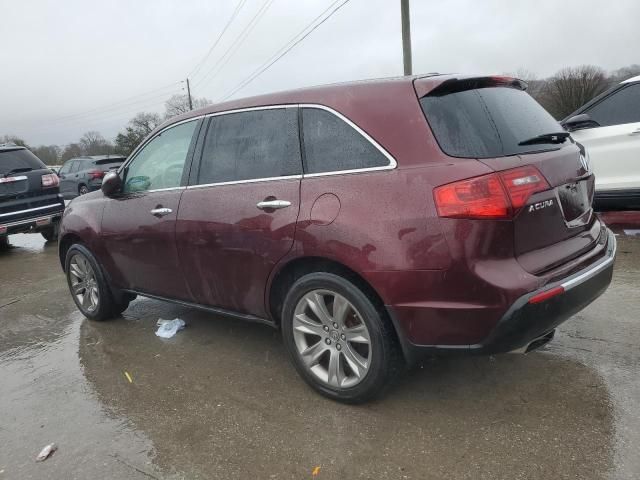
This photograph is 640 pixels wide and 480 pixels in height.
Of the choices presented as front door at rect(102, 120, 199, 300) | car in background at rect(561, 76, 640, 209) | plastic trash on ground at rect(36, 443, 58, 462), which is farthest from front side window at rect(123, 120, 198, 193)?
car in background at rect(561, 76, 640, 209)

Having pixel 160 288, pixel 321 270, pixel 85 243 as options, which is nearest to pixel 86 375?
pixel 160 288

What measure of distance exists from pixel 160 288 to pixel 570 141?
9.76ft

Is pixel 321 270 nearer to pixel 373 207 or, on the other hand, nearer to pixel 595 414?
pixel 373 207

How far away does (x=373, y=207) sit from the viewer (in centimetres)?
259

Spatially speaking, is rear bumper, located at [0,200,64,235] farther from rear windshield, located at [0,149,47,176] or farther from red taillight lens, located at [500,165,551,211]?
red taillight lens, located at [500,165,551,211]

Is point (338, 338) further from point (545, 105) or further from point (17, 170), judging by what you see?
point (545, 105)

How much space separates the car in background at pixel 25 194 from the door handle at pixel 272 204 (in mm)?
7024

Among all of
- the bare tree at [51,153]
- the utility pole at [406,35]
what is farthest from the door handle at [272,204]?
the bare tree at [51,153]

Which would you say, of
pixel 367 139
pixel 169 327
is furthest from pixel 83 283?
pixel 367 139

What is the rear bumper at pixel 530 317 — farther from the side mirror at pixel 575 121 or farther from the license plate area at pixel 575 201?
the side mirror at pixel 575 121

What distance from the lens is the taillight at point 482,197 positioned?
93.7 inches

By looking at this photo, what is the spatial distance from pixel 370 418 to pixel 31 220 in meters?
7.87

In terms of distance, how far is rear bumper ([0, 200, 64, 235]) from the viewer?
8.45 m

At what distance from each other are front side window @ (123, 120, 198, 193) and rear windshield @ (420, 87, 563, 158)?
1.86 meters
